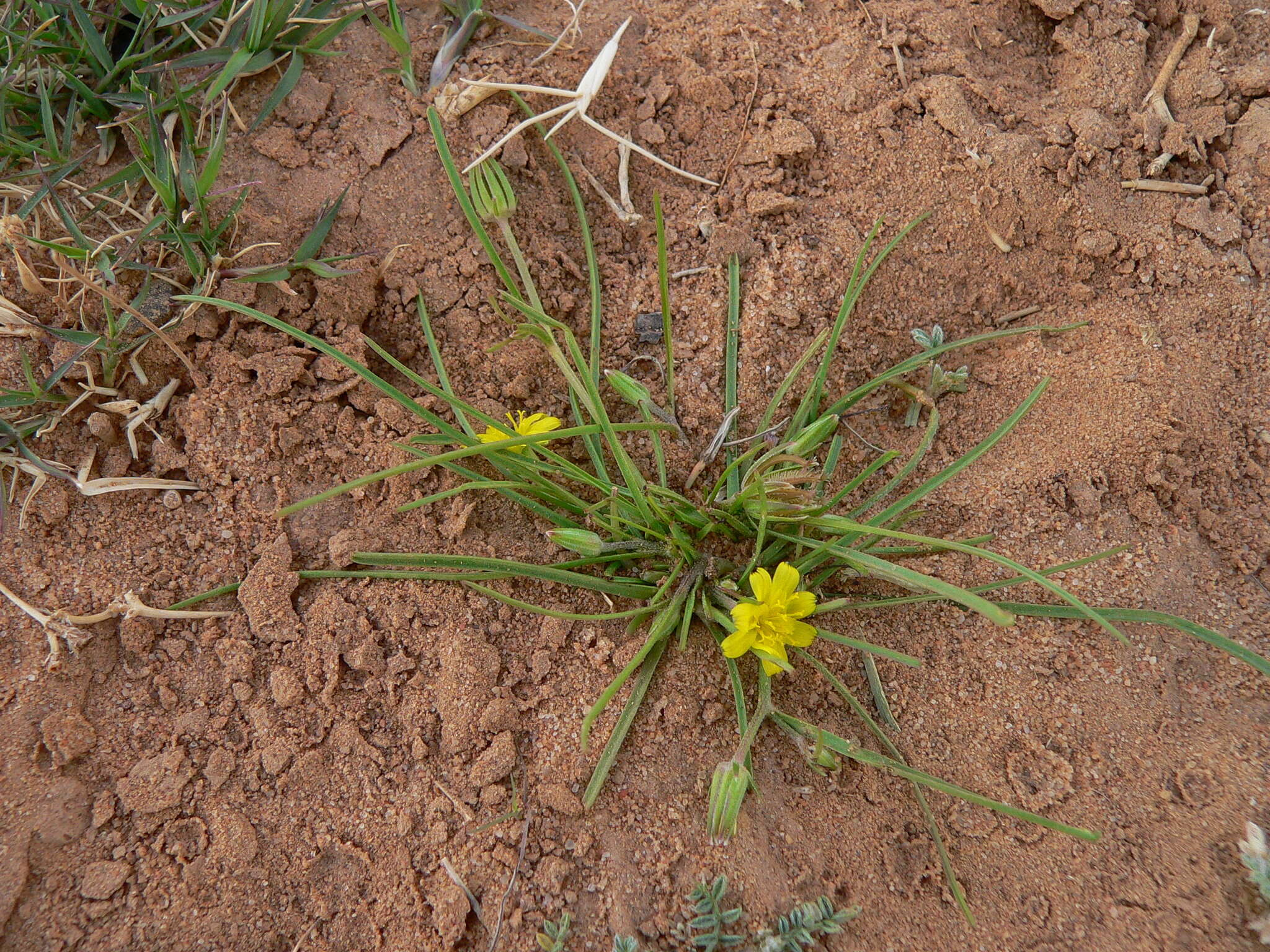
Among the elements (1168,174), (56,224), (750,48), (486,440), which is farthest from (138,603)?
(1168,174)

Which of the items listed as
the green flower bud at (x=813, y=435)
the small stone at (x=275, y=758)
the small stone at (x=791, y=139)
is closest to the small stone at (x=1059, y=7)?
the small stone at (x=791, y=139)

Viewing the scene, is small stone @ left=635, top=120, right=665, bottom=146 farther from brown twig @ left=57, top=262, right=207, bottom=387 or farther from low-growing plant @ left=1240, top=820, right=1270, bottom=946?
low-growing plant @ left=1240, top=820, right=1270, bottom=946

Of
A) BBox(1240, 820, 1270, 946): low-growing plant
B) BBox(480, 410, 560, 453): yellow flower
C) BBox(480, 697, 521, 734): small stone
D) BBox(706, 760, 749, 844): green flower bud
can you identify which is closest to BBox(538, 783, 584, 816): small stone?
BBox(480, 697, 521, 734): small stone

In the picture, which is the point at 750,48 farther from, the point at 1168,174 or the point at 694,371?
the point at 1168,174

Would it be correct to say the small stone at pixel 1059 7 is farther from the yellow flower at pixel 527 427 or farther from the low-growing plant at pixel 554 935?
the low-growing plant at pixel 554 935

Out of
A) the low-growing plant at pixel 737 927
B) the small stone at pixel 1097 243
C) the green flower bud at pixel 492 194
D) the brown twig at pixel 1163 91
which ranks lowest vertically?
the low-growing plant at pixel 737 927

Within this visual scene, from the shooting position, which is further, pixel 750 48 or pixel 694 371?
pixel 750 48
